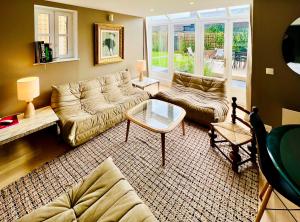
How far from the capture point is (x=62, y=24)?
3795 mm

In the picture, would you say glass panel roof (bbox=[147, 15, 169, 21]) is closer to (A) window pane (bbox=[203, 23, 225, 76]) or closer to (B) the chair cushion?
(A) window pane (bbox=[203, 23, 225, 76])

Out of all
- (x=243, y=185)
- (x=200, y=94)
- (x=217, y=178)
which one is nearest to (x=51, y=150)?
(x=217, y=178)

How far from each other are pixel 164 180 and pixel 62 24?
3347 mm

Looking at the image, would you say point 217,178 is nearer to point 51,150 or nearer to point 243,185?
point 243,185

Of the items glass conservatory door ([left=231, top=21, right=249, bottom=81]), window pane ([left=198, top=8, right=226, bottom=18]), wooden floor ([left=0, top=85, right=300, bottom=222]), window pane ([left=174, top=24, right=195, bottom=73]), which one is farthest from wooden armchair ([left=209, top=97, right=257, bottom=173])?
window pane ([left=174, top=24, right=195, bottom=73])

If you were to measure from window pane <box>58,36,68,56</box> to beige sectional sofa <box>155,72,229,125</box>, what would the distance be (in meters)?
2.08

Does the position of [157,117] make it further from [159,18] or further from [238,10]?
[159,18]

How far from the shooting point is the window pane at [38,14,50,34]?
3426mm

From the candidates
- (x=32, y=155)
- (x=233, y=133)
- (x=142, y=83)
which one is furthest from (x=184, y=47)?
(x=32, y=155)

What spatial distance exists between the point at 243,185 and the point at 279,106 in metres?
1.57

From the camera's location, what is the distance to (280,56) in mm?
3008

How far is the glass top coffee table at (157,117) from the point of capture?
2.77m

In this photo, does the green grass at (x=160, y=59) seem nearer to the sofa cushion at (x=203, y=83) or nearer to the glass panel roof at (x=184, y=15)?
the glass panel roof at (x=184, y=15)

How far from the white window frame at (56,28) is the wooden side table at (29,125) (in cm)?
114
